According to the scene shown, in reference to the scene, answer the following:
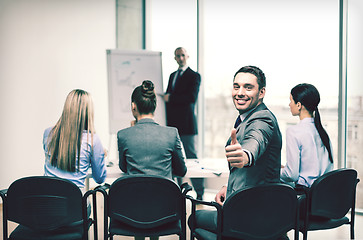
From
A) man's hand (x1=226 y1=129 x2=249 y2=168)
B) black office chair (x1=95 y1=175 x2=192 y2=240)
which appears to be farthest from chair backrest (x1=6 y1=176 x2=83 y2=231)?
man's hand (x1=226 y1=129 x2=249 y2=168)

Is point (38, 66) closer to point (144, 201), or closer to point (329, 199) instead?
point (144, 201)

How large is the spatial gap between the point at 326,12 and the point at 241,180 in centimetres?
302

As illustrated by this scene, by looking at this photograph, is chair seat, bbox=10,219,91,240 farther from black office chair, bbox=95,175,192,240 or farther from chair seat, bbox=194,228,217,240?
chair seat, bbox=194,228,217,240

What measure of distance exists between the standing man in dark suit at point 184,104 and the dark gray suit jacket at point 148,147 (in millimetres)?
1844

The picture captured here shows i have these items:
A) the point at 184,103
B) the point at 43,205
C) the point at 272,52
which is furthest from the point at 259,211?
the point at 272,52

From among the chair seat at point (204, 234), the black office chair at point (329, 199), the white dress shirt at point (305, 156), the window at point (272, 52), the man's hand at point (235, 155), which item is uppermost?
the window at point (272, 52)

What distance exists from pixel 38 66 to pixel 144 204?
303 centimetres

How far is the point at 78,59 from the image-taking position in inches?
189

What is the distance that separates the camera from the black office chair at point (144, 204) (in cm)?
200

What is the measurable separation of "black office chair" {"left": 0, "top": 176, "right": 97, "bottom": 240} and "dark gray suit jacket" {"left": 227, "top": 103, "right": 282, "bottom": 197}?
2.78 ft

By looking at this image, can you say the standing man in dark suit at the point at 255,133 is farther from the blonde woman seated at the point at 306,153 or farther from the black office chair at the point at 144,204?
the blonde woman seated at the point at 306,153

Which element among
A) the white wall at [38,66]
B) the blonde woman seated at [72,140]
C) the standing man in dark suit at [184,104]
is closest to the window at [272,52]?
the standing man in dark suit at [184,104]

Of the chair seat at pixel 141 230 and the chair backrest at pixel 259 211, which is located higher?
the chair backrest at pixel 259 211

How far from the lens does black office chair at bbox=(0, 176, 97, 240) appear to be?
2029 millimetres
